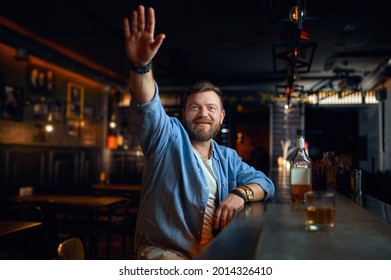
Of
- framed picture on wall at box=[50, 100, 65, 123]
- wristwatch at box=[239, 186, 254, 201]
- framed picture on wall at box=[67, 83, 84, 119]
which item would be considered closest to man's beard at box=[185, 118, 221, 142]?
wristwatch at box=[239, 186, 254, 201]

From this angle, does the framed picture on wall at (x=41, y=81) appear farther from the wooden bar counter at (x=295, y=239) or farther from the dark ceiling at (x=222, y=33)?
the wooden bar counter at (x=295, y=239)

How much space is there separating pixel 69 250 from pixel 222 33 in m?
4.32

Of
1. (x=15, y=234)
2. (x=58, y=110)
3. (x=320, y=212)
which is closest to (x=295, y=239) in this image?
(x=320, y=212)

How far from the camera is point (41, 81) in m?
6.30

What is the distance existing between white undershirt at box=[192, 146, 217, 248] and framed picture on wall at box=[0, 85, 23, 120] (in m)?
4.58

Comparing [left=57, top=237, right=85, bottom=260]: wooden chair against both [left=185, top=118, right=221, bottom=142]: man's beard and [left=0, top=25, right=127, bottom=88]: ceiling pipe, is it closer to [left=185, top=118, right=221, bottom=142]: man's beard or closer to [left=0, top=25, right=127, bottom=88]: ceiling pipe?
[left=185, top=118, right=221, bottom=142]: man's beard

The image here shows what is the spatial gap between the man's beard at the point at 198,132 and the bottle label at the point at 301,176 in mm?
419

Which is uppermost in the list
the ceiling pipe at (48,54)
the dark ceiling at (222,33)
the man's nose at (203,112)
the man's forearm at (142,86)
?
the dark ceiling at (222,33)

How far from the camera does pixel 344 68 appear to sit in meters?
7.09

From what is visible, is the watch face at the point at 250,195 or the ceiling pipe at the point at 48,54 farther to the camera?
the ceiling pipe at the point at 48,54

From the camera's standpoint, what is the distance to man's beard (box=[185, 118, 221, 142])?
5.63ft

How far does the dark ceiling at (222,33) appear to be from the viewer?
4.25 meters

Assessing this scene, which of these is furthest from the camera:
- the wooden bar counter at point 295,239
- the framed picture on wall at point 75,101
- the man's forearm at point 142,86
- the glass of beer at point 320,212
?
the framed picture on wall at point 75,101

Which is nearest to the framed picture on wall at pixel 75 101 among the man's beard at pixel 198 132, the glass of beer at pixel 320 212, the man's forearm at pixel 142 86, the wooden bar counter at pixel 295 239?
the man's beard at pixel 198 132
